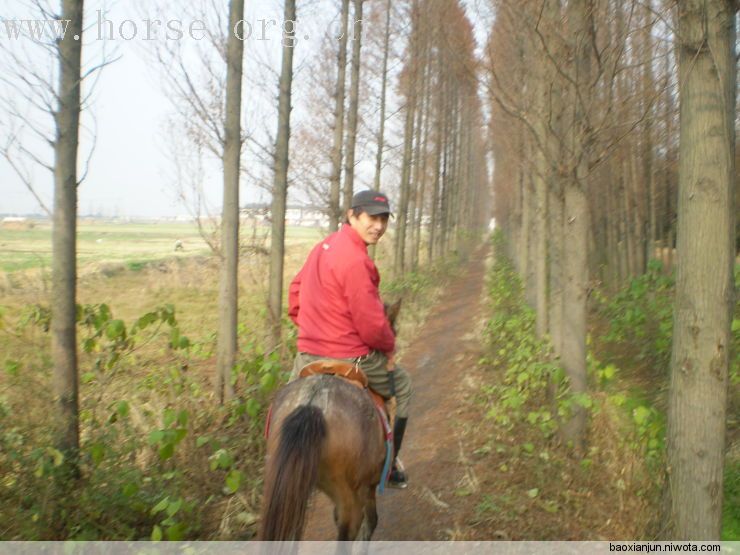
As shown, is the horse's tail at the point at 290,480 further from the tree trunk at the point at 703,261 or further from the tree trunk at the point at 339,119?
the tree trunk at the point at 339,119

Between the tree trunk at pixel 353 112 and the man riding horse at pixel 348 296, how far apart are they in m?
7.05

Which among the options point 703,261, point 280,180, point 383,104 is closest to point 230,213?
point 280,180

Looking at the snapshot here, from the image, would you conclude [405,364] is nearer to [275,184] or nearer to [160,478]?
[275,184]

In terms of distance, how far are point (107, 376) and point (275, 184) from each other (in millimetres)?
4231

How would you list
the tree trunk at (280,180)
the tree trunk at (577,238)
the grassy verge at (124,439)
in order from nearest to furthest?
the grassy verge at (124,439) → the tree trunk at (577,238) → the tree trunk at (280,180)

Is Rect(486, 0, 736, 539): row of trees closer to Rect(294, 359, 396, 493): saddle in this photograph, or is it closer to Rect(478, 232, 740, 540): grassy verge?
Rect(478, 232, 740, 540): grassy verge

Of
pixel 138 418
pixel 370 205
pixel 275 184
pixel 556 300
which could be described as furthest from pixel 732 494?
pixel 275 184

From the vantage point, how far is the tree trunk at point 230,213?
265 inches

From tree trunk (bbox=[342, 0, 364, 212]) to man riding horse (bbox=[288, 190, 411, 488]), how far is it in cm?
705

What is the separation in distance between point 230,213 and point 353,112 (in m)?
6.22

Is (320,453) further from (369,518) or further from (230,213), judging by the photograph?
(230,213)

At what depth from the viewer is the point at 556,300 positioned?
23.8ft

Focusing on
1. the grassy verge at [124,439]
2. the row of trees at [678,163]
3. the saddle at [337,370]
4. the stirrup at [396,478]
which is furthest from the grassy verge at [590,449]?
the grassy verge at [124,439]

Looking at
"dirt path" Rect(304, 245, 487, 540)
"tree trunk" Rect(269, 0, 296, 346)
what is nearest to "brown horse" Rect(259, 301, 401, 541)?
"dirt path" Rect(304, 245, 487, 540)
